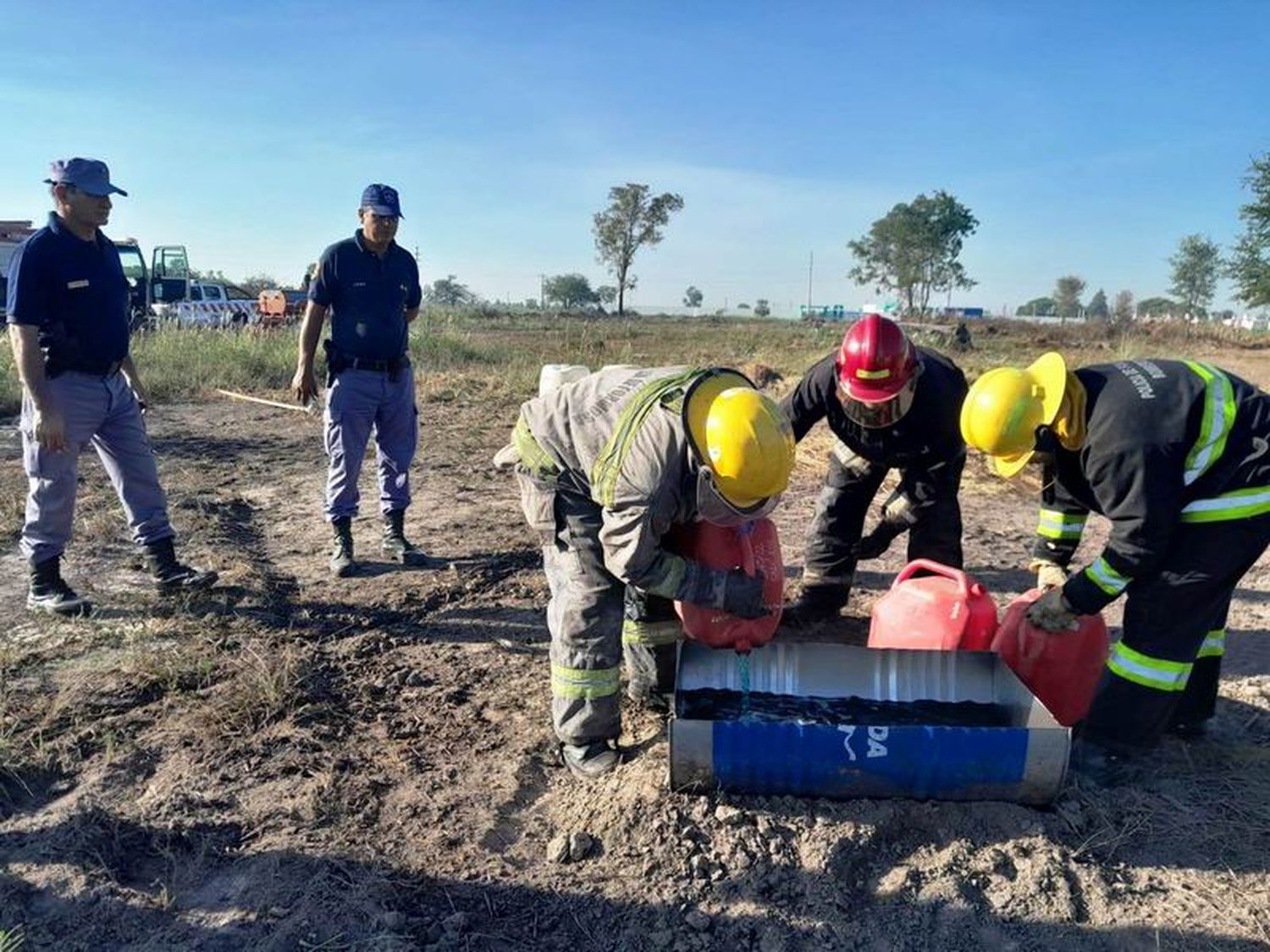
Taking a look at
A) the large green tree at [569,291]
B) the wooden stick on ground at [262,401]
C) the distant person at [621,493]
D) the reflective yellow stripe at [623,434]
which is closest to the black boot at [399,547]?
the distant person at [621,493]

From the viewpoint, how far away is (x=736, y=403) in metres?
2.59

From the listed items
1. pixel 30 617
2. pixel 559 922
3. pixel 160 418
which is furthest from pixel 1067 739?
pixel 160 418

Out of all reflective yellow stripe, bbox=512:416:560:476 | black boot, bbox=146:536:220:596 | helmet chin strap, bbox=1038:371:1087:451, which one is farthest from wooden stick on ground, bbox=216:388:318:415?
helmet chin strap, bbox=1038:371:1087:451

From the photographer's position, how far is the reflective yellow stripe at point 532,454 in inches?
121

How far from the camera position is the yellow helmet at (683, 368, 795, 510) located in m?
2.52

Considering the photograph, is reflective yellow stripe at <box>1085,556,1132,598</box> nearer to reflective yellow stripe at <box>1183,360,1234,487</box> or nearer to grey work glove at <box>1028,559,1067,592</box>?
reflective yellow stripe at <box>1183,360,1234,487</box>

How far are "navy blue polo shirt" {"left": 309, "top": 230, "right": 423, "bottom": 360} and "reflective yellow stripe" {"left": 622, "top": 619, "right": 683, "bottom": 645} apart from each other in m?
2.27

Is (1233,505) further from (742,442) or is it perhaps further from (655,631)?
(655,631)

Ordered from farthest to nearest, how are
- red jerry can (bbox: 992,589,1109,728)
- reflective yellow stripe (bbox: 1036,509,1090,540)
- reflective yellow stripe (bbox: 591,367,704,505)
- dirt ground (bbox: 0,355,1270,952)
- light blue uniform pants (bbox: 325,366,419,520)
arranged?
→ light blue uniform pants (bbox: 325,366,419,520)
reflective yellow stripe (bbox: 1036,509,1090,540)
red jerry can (bbox: 992,589,1109,728)
reflective yellow stripe (bbox: 591,367,704,505)
dirt ground (bbox: 0,355,1270,952)

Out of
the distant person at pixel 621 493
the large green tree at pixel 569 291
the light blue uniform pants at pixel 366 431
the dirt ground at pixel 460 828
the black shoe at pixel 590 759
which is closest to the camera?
the dirt ground at pixel 460 828

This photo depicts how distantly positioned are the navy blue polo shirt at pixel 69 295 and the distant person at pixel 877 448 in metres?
3.08

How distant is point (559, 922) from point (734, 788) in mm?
679

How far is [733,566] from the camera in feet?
9.86

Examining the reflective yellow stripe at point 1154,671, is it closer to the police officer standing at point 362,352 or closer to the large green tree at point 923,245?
the police officer standing at point 362,352
